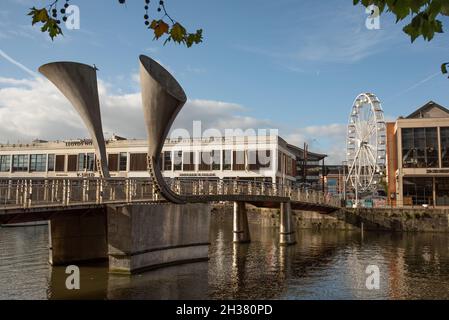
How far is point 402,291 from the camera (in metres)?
23.2

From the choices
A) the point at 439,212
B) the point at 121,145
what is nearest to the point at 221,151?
the point at 121,145

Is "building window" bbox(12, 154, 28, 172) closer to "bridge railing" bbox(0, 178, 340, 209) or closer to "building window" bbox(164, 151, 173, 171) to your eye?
"building window" bbox(164, 151, 173, 171)

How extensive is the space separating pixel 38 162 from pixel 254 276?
79.9m

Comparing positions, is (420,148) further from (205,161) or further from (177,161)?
(177,161)

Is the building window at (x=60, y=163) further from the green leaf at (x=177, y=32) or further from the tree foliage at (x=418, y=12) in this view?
the tree foliage at (x=418, y=12)

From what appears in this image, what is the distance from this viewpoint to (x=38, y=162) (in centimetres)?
9531

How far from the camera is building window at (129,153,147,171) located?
88.6 metres

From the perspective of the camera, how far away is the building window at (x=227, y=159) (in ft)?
274

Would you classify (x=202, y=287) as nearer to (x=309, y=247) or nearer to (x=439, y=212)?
(x=309, y=247)

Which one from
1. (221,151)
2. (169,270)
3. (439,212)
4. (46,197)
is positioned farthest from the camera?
(221,151)

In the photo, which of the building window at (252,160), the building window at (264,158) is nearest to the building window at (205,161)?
the building window at (252,160)

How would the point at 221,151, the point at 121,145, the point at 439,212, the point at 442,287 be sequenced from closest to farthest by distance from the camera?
the point at 442,287, the point at 439,212, the point at 221,151, the point at 121,145

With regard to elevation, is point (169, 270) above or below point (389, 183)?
below

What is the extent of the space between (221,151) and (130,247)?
195ft
